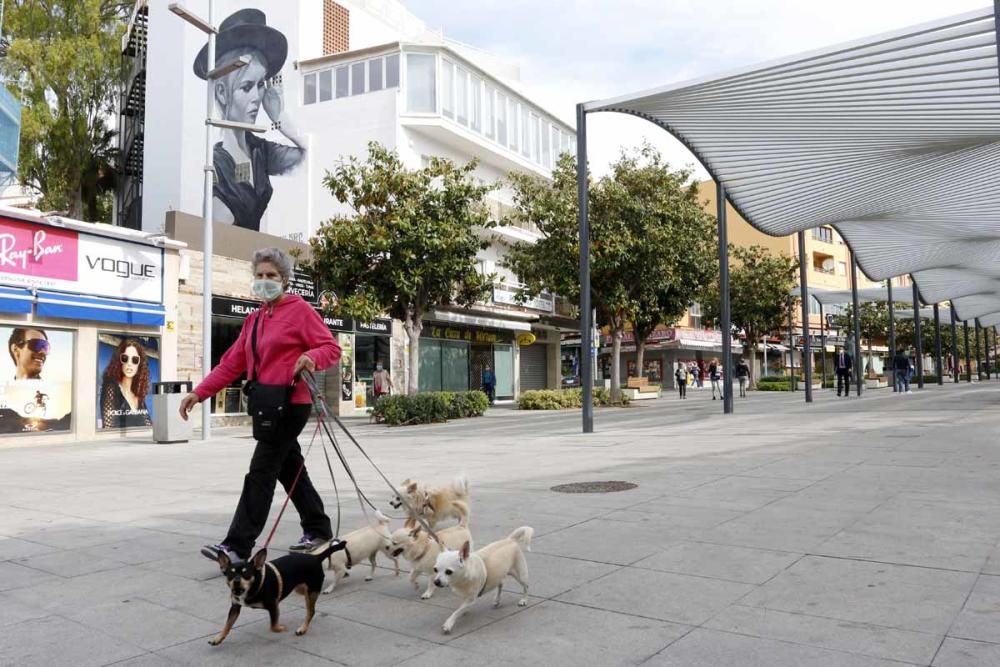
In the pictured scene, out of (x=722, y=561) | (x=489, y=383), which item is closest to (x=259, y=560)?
(x=722, y=561)

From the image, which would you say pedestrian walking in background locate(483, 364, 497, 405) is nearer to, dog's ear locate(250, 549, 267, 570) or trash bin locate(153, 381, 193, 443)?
trash bin locate(153, 381, 193, 443)

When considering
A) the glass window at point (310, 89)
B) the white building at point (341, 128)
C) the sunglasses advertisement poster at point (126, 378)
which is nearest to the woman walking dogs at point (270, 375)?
the sunglasses advertisement poster at point (126, 378)

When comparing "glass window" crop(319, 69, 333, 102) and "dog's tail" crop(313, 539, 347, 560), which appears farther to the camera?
"glass window" crop(319, 69, 333, 102)

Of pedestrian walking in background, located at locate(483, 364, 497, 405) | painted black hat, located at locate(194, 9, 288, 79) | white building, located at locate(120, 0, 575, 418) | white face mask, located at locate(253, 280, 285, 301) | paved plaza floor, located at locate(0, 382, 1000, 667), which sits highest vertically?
painted black hat, located at locate(194, 9, 288, 79)

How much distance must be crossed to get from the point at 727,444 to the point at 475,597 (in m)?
8.81

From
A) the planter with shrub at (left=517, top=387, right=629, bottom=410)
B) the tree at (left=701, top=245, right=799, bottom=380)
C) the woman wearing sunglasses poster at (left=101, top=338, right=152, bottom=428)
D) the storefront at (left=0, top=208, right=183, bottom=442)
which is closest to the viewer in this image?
the storefront at (left=0, top=208, right=183, bottom=442)

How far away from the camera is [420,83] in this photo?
99.6ft

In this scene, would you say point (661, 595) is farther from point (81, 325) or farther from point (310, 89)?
point (310, 89)

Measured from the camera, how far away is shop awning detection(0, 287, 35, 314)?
50.5 ft

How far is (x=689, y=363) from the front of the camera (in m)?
53.8

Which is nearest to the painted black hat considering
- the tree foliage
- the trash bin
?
the tree foliage

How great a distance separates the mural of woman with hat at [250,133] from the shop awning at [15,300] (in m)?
18.1

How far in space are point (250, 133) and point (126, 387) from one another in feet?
63.5

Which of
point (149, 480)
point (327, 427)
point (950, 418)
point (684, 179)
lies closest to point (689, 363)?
point (684, 179)
